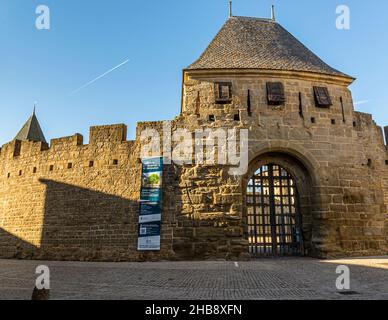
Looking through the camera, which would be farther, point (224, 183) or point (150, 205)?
point (150, 205)

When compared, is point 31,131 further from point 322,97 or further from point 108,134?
point 322,97

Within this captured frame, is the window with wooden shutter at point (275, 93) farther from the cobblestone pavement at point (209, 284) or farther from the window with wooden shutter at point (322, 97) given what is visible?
the cobblestone pavement at point (209, 284)

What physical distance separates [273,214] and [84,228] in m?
6.42

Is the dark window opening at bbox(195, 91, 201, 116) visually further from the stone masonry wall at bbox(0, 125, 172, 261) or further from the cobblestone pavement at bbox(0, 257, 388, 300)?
the cobblestone pavement at bbox(0, 257, 388, 300)

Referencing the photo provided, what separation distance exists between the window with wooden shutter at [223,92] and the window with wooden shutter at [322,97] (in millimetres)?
3021

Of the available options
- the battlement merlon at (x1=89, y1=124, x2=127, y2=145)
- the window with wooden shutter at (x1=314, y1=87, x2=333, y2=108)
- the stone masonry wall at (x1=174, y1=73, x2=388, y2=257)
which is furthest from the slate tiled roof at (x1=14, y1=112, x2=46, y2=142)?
the window with wooden shutter at (x1=314, y1=87, x2=333, y2=108)

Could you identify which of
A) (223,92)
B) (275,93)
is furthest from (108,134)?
(275,93)

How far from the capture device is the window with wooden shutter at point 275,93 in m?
9.84

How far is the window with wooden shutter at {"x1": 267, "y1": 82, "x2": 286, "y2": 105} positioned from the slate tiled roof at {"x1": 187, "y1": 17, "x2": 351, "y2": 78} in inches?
23.2

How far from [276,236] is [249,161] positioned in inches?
107

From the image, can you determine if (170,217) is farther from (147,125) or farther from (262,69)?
(262,69)

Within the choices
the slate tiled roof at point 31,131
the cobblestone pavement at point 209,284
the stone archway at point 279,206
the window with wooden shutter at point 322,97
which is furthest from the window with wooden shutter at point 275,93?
the slate tiled roof at point 31,131

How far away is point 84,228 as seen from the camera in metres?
10.0

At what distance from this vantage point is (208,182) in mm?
9242
